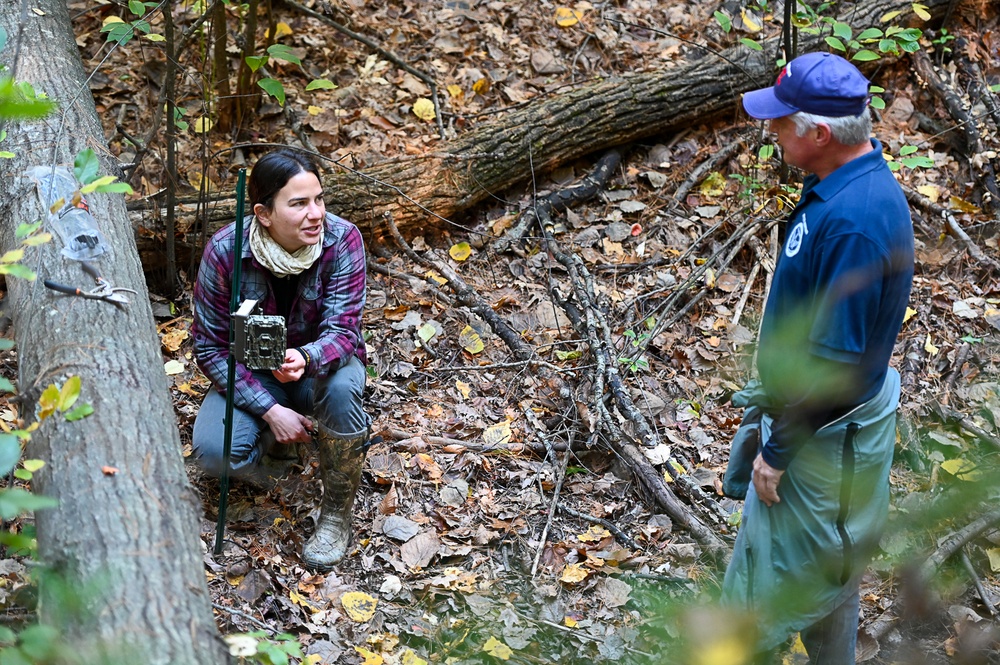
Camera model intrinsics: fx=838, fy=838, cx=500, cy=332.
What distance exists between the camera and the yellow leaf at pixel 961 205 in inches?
199

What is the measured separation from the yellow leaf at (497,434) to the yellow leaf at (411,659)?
1.16m

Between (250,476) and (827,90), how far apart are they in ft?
8.56

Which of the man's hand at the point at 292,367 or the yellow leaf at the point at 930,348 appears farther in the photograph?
the yellow leaf at the point at 930,348

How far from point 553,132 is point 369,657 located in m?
3.41

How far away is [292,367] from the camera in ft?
9.90

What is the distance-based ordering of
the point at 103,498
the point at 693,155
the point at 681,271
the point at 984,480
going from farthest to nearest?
the point at 693,155 < the point at 681,271 < the point at 103,498 < the point at 984,480

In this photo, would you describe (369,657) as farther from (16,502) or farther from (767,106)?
(767,106)

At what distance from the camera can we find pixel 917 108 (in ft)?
18.4

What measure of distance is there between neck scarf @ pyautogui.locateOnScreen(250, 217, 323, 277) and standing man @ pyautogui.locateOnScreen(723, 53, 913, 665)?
166 centimetres

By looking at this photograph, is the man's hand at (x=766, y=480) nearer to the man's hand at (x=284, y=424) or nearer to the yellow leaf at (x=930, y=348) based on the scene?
the man's hand at (x=284, y=424)

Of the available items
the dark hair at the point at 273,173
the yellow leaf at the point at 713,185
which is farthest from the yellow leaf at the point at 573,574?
the yellow leaf at the point at 713,185

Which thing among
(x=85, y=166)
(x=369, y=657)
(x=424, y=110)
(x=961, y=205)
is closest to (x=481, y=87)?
(x=424, y=110)

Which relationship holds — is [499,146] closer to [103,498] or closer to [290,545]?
[290,545]

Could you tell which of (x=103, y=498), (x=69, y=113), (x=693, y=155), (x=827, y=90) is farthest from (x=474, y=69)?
(x=103, y=498)
